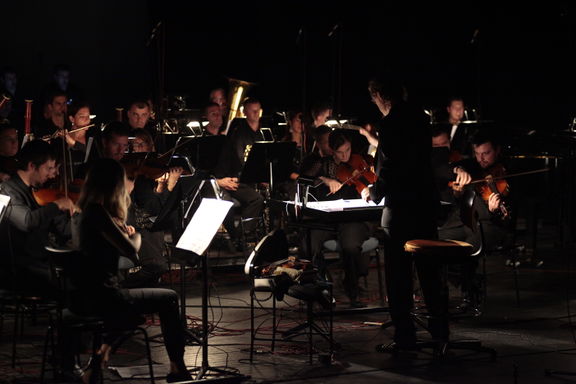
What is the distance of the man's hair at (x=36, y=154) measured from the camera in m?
6.49

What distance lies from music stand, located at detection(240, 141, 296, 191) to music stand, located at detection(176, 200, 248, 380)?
203 cm

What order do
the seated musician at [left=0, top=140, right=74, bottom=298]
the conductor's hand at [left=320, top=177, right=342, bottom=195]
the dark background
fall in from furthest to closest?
the dark background → the conductor's hand at [left=320, top=177, right=342, bottom=195] → the seated musician at [left=0, top=140, right=74, bottom=298]

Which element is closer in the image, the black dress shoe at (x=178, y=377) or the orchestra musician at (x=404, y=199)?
the black dress shoe at (x=178, y=377)

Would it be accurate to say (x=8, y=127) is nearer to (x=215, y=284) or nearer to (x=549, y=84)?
(x=215, y=284)

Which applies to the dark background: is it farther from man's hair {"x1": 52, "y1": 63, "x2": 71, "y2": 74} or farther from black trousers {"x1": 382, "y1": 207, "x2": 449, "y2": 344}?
black trousers {"x1": 382, "y1": 207, "x2": 449, "y2": 344}

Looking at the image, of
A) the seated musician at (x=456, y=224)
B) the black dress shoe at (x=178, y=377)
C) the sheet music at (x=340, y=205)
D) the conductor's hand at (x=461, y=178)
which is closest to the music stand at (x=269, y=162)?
the sheet music at (x=340, y=205)

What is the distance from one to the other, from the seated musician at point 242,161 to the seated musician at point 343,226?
5.17ft

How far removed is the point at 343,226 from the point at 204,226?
220cm

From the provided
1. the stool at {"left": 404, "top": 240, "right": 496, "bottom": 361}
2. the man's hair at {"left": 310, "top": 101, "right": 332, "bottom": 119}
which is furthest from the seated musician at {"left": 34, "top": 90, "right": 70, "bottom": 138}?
the stool at {"left": 404, "top": 240, "right": 496, "bottom": 361}

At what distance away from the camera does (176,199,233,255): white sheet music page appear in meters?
5.66

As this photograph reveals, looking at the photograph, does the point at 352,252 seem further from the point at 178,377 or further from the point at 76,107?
the point at 76,107

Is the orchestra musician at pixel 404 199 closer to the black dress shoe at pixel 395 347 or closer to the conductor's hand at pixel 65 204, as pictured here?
the black dress shoe at pixel 395 347

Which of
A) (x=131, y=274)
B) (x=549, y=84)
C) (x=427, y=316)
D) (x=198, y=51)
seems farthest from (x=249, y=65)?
(x=427, y=316)

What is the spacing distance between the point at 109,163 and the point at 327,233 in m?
2.88
